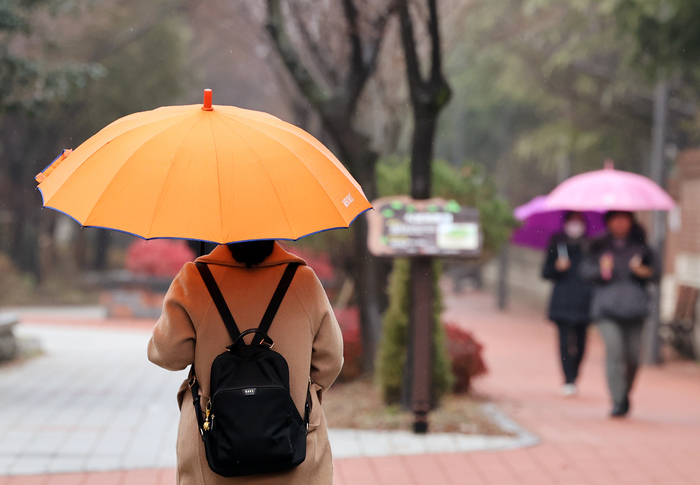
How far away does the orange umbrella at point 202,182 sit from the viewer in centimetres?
266

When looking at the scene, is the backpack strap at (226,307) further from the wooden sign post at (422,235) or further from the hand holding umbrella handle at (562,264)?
the hand holding umbrella handle at (562,264)

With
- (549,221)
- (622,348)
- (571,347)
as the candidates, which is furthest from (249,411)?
(549,221)

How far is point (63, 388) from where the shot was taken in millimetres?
8562

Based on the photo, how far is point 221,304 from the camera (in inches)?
108

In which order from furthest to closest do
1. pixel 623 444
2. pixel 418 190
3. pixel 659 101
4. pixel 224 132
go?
pixel 659 101 < pixel 418 190 < pixel 623 444 < pixel 224 132

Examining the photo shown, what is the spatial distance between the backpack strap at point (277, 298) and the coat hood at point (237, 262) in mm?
30

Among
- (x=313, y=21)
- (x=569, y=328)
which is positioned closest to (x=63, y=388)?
(x=569, y=328)

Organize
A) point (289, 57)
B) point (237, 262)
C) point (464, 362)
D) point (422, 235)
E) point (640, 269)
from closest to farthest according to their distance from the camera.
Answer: point (237, 262) < point (422, 235) < point (640, 269) < point (289, 57) < point (464, 362)

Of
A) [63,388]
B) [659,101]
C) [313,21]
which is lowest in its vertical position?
[63,388]

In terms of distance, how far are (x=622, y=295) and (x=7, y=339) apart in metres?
6.96

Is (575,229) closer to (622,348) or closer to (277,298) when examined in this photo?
(622,348)

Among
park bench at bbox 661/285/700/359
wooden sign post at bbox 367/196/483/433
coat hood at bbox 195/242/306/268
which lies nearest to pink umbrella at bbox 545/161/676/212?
wooden sign post at bbox 367/196/483/433

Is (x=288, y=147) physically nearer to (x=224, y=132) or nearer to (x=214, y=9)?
(x=224, y=132)

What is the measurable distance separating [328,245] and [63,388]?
5.65m
